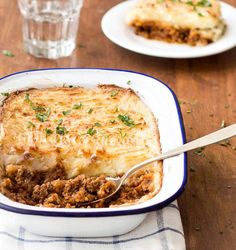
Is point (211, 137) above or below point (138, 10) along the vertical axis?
above

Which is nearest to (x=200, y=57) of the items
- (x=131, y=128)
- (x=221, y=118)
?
(x=221, y=118)

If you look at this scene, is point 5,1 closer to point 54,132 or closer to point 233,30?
point 233,30

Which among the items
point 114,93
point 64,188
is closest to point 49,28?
point 114,93

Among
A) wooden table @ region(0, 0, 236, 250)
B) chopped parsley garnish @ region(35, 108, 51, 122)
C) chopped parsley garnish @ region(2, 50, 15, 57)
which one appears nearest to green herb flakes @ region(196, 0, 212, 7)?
wooden table @ region(0, 0, 236, 250)

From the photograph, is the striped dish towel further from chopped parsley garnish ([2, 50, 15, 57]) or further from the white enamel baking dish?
chopped parsley garnish ([2, 50, 15, 57])

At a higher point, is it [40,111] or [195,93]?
[40,111]

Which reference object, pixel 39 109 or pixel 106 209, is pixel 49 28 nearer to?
pixel 39 109

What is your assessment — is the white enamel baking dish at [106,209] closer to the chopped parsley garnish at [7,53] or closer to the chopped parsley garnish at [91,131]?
the chopped parsley garnish at [91,131]

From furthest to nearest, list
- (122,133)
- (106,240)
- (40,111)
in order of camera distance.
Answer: (40,111) < (122,133) < (106,240)
